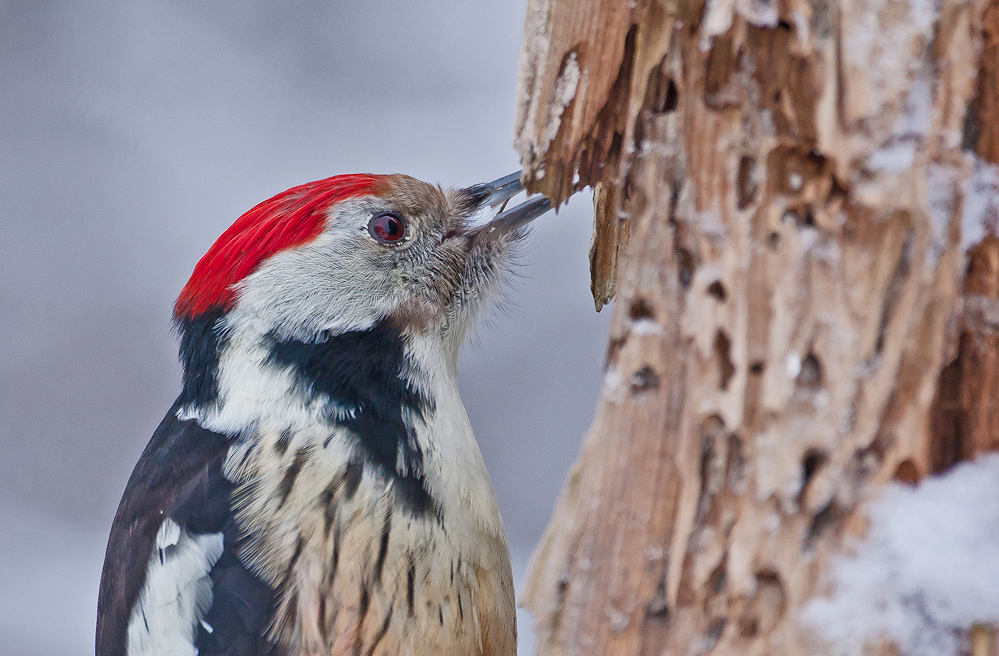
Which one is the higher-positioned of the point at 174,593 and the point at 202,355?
the point at 202,355

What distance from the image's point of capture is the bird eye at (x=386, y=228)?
1.98 m

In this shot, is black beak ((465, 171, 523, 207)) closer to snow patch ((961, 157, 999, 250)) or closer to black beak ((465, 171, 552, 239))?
black beak ((465, 171, 552, 239))

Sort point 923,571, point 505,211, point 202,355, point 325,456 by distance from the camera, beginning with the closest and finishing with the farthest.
Result: point 923,571, point 325,456, point 202,355, point 505,211

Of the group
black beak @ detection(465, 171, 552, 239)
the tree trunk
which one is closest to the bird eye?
black beak @ detection(465, 171, 552, 239)

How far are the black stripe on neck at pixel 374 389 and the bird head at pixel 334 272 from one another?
Answer: 1.4 inches

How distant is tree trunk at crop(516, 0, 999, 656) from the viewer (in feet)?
2.78

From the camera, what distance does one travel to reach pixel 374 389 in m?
1.71

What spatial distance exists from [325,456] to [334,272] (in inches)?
18.8

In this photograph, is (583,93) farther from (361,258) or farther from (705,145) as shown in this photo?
(361,258)

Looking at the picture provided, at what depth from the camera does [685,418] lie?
0.96 m

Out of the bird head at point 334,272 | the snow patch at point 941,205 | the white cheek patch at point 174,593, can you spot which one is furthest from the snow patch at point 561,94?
the white cheek patch at point 174,593

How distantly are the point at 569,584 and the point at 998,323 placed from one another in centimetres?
55

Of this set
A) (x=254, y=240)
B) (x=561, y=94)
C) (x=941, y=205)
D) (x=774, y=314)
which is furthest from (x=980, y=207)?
(x=254, y=240)

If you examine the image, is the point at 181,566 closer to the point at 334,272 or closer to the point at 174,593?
the point at 174,593
